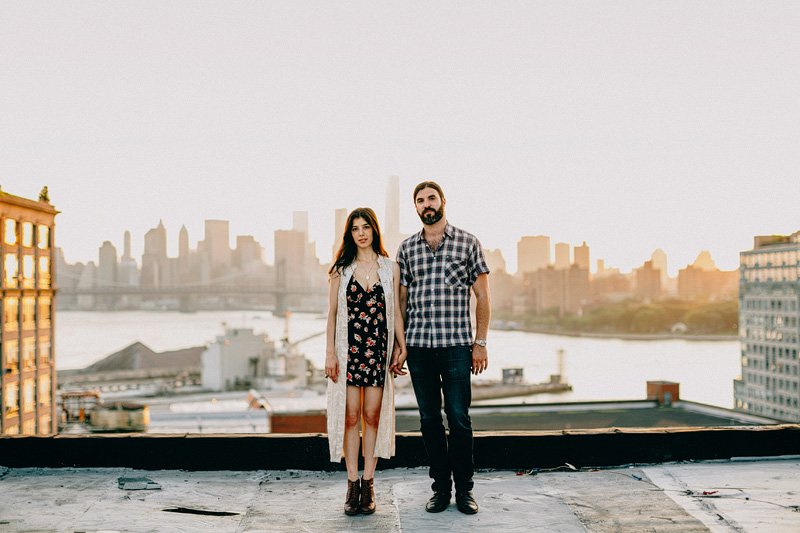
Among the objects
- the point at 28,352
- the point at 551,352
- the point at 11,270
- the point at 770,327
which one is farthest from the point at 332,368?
the point at 551,352

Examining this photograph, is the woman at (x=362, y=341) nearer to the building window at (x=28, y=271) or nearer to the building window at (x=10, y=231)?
the building window at (x=10, y=231)

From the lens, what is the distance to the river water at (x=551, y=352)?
32.8m

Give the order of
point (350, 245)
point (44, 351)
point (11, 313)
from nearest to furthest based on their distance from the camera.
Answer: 1. point (350, 245)
2. point (11, 313)
3. point (44, 351)

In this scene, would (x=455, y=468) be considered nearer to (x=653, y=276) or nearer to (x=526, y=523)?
(x=526, y=523)

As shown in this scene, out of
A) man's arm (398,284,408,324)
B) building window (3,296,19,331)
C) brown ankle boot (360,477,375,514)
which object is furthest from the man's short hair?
building window (3,296,19,331)

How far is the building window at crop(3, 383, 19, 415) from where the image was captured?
588 inches

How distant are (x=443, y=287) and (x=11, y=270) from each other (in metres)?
15.9

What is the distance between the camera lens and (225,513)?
193 centimetres

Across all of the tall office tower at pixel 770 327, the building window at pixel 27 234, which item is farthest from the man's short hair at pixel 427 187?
the tall office tower at pixel 770 327

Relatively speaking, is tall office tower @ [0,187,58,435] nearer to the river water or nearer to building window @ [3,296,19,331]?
building window @ [3,296,19,331]

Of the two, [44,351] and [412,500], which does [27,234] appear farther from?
[412,500]

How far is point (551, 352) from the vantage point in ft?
148

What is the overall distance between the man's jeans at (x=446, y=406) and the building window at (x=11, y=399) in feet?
51.3

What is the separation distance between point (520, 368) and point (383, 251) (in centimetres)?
3534
